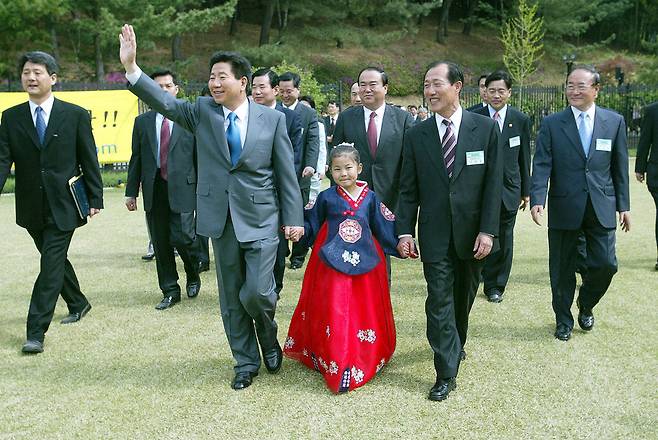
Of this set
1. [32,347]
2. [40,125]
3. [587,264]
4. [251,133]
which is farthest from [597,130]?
[32,347]

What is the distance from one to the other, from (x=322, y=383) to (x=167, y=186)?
2.78 m

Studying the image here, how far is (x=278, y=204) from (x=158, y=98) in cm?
101

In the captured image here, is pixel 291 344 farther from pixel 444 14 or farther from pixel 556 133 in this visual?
pixel 444 14

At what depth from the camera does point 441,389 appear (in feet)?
13.7

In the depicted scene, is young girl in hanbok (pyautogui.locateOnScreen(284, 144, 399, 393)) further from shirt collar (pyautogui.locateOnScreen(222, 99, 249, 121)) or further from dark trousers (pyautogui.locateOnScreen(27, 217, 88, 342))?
dark trousers (pyautogui.locateOnScreen(27, 217, 88, 342))

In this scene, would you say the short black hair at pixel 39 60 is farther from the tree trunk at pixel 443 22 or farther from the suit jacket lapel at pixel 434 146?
the tree trunk at pixel 443 22

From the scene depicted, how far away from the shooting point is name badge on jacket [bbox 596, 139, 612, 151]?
520cm

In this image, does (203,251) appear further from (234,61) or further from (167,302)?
(234,61)

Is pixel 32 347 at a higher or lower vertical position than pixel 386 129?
lower

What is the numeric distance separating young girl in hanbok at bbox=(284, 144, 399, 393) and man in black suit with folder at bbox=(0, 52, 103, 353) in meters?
1.92

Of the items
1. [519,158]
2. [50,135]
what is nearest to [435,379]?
[519,158]

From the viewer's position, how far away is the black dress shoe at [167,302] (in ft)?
20.8

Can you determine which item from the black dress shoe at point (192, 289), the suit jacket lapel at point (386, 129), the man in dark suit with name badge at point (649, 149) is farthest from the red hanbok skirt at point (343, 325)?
the man in dark suit with name badge at point (649, 149)

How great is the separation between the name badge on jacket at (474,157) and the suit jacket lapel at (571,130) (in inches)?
55.6
